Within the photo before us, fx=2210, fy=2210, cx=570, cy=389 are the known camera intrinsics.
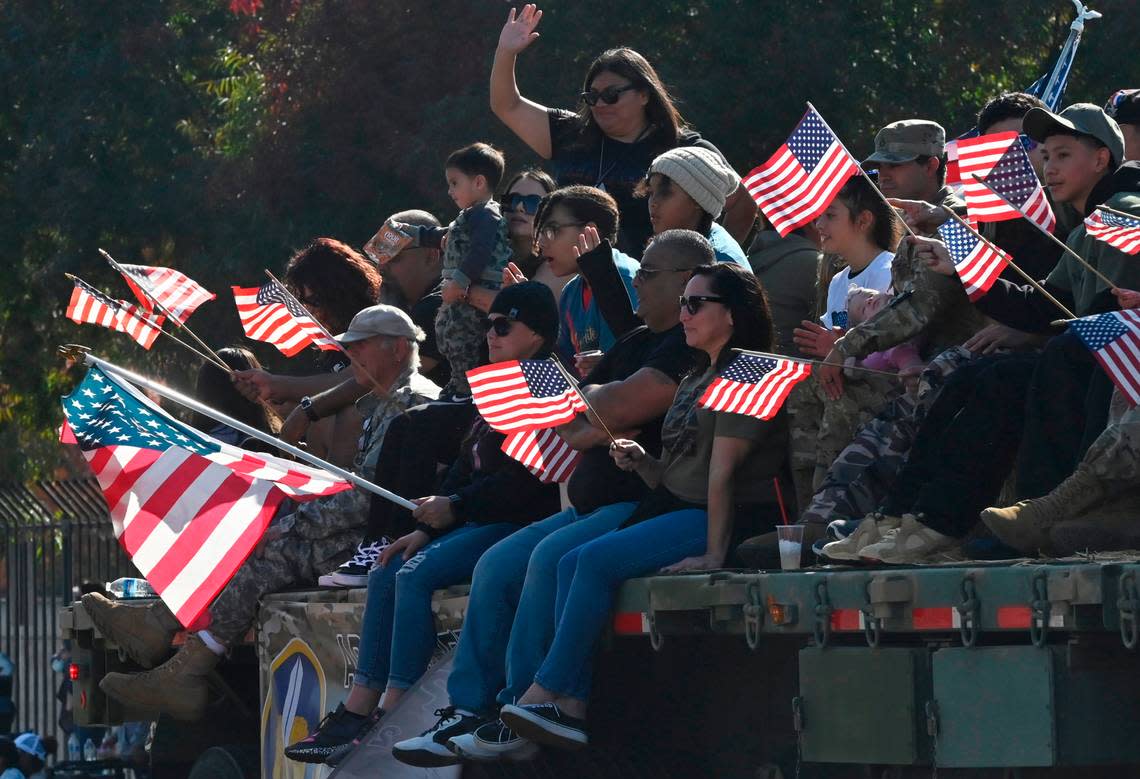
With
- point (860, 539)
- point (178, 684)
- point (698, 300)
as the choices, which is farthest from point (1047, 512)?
point (178, 684)

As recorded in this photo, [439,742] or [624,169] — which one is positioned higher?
[624,169]

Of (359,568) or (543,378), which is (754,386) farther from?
(359,568)

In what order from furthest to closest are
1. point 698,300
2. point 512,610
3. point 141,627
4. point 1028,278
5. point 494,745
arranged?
1. point 141,627
2. point 512,610
3. point 698,300
4. point 494,745
5. point 1028,278

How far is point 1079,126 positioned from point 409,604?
10.4 feet

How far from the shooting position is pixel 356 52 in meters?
19.0

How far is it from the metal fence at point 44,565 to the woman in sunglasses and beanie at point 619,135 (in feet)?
19.9

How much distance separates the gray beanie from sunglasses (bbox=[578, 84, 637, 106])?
1.14 m

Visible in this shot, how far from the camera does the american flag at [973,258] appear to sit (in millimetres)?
7395

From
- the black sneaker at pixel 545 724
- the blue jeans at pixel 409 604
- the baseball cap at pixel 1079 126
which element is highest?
the baseball cap at pixel 1079 126

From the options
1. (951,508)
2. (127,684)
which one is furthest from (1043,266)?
(127,684)

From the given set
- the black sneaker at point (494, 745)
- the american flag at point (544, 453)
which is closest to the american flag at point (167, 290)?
the american flag at point (544, 453)

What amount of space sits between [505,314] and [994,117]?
2154 millimetres

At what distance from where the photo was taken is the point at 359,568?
32.4ft

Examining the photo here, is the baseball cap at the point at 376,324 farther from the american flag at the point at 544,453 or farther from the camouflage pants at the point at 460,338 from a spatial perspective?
the american flag at the point at 544,453
